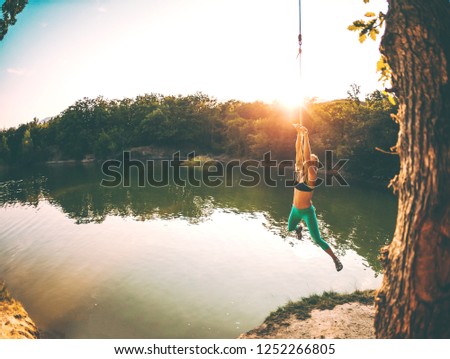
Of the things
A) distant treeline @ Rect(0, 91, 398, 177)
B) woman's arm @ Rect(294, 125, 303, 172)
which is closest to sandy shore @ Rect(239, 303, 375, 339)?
woman's arm @ Rect(294, 125, 303, 172)

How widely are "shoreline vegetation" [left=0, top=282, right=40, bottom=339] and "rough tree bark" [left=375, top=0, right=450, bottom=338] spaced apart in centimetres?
867

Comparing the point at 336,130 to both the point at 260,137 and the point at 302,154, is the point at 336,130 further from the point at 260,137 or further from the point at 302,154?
the point at 302,154

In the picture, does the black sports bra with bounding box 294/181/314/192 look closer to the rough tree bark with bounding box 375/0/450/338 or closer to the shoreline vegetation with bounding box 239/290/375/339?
the rough tree bark with bounding box 375/0/450/338

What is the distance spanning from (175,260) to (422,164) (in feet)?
44.6

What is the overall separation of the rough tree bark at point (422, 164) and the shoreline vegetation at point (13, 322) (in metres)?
8.67

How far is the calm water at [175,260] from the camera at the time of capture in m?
10.3

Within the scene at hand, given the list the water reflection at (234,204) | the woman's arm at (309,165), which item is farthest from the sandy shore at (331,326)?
the water reflection at (234,204)

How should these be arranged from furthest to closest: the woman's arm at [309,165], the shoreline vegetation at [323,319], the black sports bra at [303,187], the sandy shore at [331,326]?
the shoreline vegetation at [323,319] < the sandy shore at [331,326] < the black sports bra at [303,187] < the woman's arm at [309,165]

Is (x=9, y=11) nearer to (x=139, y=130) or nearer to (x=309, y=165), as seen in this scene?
(x=309, y=165)

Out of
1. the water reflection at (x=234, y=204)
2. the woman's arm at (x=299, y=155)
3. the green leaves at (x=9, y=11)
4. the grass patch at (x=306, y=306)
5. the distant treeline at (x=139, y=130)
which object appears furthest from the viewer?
the distant treeline at (x=139, y=130)

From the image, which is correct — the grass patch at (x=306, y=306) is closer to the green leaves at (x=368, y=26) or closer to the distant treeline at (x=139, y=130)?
the green leaves at (x=368, y=26)

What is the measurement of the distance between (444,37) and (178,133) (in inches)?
2748

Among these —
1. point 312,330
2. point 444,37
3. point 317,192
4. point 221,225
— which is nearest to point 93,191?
point 221,225

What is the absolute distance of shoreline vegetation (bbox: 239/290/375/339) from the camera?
302 inches
